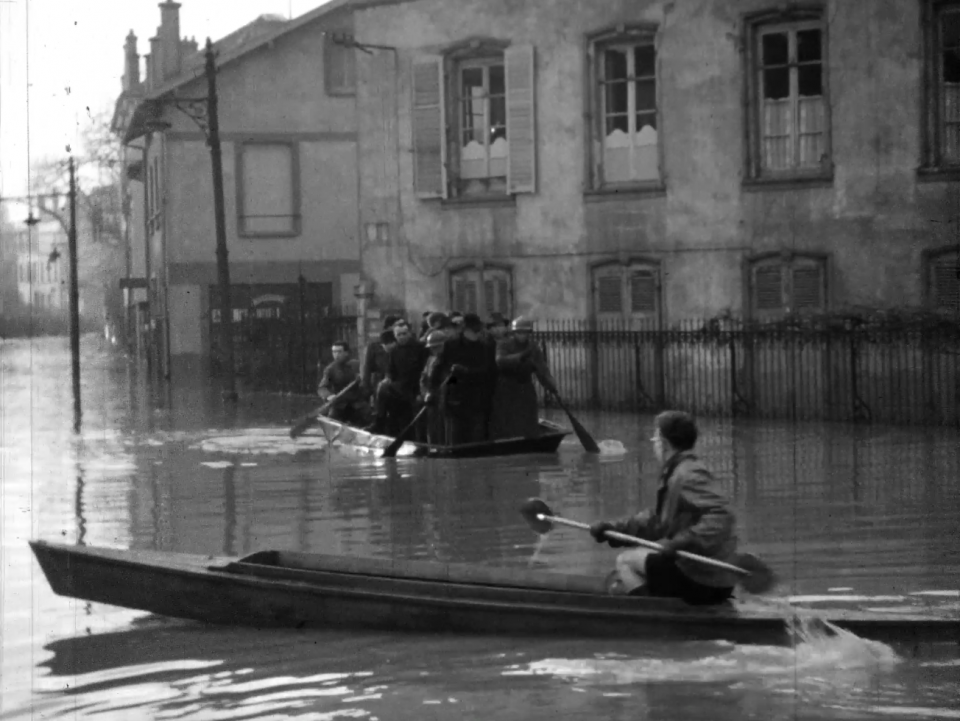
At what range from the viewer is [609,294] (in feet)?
101

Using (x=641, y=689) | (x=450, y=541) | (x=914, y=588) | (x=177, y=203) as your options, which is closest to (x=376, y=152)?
(x=177, y=203)

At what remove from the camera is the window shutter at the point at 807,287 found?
1121 inches

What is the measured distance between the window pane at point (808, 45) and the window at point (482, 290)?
661 cm

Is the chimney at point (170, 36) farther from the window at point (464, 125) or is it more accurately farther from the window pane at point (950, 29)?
the window pane at point (950, 29)

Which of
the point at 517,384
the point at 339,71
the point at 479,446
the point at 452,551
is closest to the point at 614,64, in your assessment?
the point at 517,384

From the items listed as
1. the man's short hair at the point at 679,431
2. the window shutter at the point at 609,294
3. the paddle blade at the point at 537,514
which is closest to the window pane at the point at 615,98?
the window shutter at the point at 609,294

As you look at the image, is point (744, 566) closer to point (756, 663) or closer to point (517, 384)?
point (756, 663)

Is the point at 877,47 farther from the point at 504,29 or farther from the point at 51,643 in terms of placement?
the point at 51,643

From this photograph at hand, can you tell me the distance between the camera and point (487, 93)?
105 ft

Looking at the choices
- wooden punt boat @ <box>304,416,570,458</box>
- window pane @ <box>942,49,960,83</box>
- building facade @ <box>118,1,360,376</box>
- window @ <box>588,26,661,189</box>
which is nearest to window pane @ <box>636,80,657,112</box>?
window @ <box>588,26,661,189</box>

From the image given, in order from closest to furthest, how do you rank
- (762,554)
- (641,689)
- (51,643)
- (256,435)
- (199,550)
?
1. (641,689)
2. (51,643)
3. (762,554)
4. (199,550)
5. (256,435)

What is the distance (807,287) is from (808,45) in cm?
384

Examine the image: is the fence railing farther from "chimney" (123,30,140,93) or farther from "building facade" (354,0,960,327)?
"chimney" (123,30,140,93)

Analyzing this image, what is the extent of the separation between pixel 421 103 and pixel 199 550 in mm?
19387
